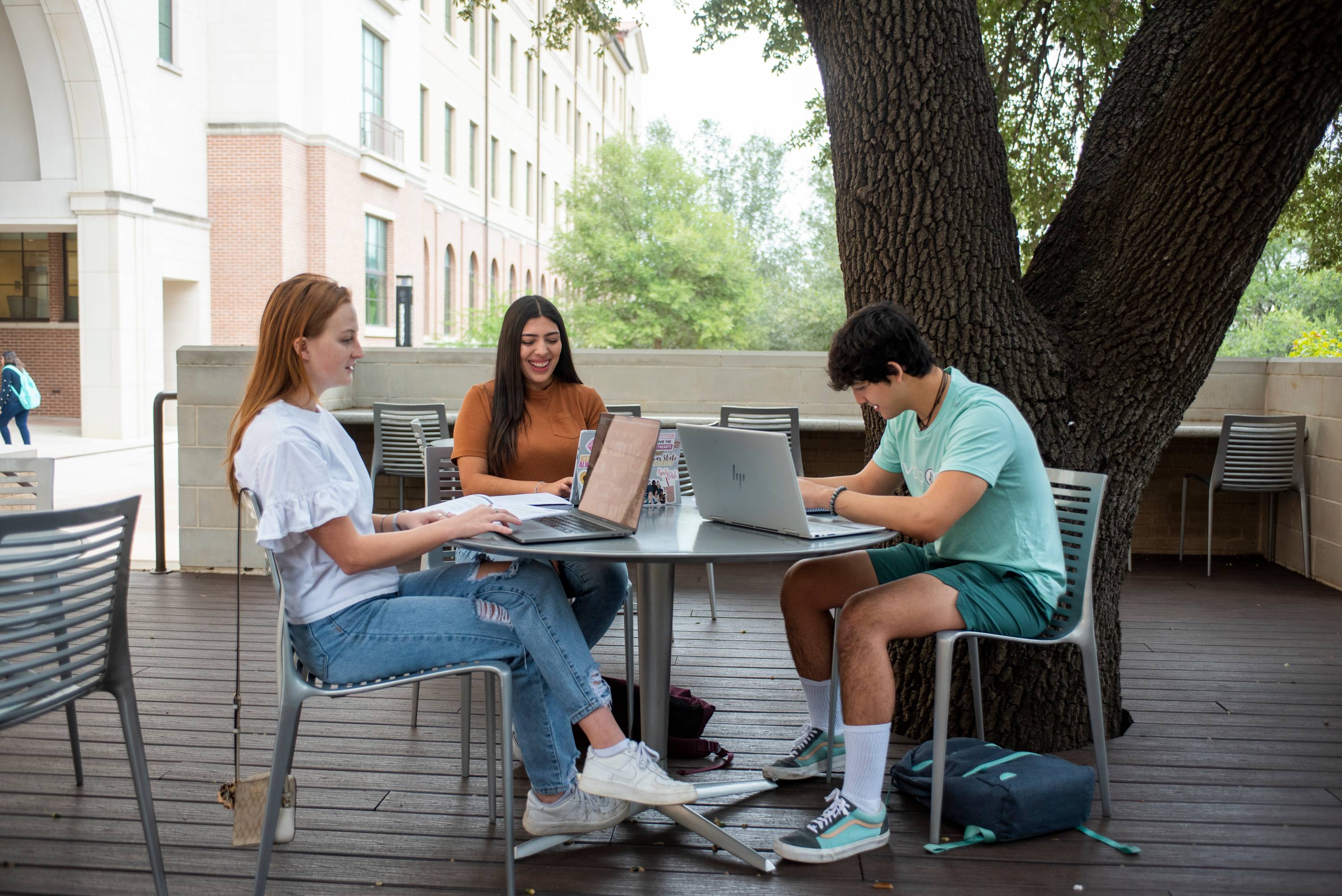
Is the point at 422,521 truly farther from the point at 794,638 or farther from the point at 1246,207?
the point at 1246,207

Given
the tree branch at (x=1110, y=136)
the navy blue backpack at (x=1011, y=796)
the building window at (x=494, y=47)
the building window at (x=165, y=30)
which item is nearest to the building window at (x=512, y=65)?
the building window at (x=494, y=47)

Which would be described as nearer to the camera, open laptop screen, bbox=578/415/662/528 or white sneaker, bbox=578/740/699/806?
white sneaker, bbox=578/740/699/806

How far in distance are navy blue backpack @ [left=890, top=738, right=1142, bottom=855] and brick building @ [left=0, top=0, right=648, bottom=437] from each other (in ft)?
25.2

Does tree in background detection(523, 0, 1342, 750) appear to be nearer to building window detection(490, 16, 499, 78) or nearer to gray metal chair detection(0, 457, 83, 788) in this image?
gray metal chair detection(0, 457, 83, 788)

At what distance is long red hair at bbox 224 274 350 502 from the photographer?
2.20 metres

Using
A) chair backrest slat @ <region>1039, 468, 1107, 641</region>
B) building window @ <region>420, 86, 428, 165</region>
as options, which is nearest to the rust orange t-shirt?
chair backrest slat @ <region>1039, 468, 1107, 641</region>

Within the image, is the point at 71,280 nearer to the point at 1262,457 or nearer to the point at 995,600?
the point at 1262,457

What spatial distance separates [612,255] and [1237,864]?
24385mm

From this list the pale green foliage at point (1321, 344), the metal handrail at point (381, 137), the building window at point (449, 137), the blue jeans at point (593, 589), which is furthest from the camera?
the building window at point (449, 137)

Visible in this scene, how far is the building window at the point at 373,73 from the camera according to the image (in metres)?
19.7

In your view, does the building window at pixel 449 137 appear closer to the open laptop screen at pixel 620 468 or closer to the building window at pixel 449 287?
the building window at pixel 449 287

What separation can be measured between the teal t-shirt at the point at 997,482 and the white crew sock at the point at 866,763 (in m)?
0.52

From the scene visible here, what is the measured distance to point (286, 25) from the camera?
1698cm

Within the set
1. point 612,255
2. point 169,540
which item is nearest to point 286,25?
point 612,255
